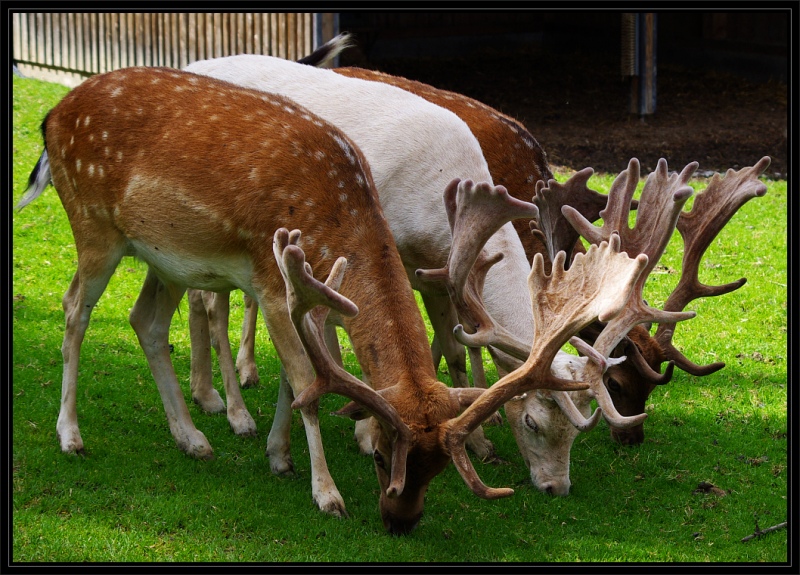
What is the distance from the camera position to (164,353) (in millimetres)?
6000


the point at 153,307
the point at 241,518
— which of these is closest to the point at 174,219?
the point at 153,307

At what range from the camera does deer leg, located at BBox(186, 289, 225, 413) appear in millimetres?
6605

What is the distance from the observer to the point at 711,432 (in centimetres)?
657

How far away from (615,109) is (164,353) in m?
11.6

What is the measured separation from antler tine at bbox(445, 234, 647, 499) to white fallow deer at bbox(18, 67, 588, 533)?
25mm

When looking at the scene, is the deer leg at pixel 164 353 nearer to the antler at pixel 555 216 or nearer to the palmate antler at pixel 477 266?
the palmate antler at pixel 477 266

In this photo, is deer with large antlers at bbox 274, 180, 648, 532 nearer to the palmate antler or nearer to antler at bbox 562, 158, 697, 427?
the palmate antler

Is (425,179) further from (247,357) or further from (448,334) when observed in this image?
(247,357)

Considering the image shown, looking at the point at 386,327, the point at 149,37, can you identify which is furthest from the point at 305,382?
the point at 149,37

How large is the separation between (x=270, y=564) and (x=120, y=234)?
2103 millimetres

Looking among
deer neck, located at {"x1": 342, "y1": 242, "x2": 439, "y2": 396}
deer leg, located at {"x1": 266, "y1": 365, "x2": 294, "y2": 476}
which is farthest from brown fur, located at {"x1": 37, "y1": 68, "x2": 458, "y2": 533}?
deer leg, located at {"x1": 266, "y1": 365, "x2": 294, "y2": 476}

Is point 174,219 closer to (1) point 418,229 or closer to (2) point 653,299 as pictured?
(1) point 418,229

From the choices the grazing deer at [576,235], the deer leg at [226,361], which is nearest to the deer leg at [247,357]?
the deer leg at [226,361]

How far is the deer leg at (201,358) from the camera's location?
6605 millimetres
